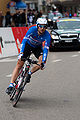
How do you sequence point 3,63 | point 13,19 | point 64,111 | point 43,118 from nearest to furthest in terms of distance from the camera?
point 43,118
point 64,111
point 3,63
point 13,19

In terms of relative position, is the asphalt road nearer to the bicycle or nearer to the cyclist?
the bicycle

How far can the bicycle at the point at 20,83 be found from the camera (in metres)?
7.64

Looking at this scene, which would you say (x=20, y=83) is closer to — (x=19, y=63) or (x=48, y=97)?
(x=19, y=63)

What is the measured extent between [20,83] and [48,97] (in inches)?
43.6

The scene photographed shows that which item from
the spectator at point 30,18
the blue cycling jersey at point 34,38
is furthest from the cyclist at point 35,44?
the spectator at point 30,18

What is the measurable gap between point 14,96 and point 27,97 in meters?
0.37

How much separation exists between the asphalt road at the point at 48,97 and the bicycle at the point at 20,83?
15 centimetres

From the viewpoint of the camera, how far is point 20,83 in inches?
303

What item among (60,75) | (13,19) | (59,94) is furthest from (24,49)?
(13,19)

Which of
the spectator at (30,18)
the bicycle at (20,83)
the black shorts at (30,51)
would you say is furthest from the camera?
the spectator at (30,18)

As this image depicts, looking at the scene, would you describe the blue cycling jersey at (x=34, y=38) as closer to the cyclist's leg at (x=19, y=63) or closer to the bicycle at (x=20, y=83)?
the cyclist's leg at (x=19, y=63)

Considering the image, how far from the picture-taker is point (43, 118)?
671cm

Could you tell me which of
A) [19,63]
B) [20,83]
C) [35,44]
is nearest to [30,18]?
[35,44]

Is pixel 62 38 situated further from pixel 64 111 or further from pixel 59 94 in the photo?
pixel 64 111
